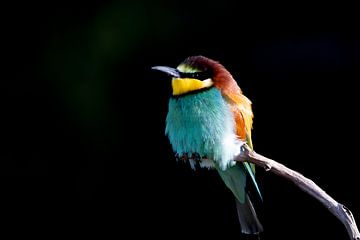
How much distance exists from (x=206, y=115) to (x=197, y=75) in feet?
0.37

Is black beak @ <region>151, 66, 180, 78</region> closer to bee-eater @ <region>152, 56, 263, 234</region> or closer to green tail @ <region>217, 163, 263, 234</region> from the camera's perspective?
bee-eater @ <region>152, 56, 263, 234</region>

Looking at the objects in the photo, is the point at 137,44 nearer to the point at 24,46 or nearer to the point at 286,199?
the point at 24,46

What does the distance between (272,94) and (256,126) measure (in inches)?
5.7

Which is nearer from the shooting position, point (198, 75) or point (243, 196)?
point (198, 75)

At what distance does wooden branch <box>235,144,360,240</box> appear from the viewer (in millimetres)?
1802

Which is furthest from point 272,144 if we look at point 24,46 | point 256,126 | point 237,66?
point 24,46

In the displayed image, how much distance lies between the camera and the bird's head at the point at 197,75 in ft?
7.38

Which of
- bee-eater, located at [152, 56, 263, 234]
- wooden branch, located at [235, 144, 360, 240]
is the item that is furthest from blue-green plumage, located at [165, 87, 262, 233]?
wooden branch, located at [235, 144, 360, 240]

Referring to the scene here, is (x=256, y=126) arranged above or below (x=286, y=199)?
above

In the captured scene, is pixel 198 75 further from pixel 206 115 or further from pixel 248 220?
pixel 248 220

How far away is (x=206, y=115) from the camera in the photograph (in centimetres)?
228

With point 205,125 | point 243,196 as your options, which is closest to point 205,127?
point 205,125

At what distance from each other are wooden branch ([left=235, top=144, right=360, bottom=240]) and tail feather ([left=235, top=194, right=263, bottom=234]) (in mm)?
358

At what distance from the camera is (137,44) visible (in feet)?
11.3
